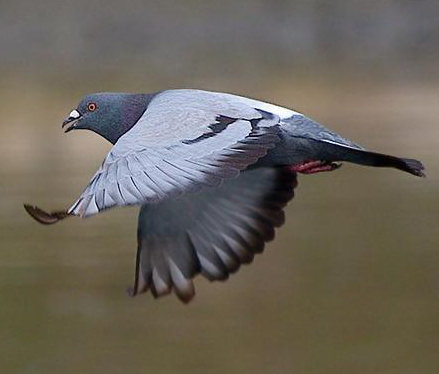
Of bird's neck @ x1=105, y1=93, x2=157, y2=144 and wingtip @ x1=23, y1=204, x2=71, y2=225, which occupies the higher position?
bird's neck @ x1=105, y1=93, x2=157, y2=144

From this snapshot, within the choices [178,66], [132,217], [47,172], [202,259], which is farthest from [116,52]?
[202,259]

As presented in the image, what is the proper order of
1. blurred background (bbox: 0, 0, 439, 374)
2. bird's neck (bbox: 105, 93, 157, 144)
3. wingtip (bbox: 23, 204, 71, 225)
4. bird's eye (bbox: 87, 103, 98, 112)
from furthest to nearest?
blurred background (bbox: 0, 0, 439, 374)
bird's eye (bbox: 87, 103, 98, 112)
bird's neck (bbox: 105, 93, 157, 144)
wingtip (bbox: 23, 204, 71, 225)

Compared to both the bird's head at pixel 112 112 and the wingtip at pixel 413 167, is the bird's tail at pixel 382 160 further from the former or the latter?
the bird's head at pixel 112 112

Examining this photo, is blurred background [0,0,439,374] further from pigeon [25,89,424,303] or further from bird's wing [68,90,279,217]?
bird's wing [68,90,279,217]

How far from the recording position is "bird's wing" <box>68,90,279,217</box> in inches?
313

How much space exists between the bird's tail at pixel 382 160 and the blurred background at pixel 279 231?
5431 millimetres

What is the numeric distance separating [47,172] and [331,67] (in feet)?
32.3

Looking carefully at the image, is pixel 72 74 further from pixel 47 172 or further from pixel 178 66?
pixel 47 172

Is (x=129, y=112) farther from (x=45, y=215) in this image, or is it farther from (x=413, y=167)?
(x=45, y=215)

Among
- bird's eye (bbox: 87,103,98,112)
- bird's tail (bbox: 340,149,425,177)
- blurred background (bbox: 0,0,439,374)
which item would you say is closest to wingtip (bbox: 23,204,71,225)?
bird's tail (bbox: 340,149,425,177)

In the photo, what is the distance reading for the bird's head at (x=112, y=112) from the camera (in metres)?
9.41

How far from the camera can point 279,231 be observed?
746 inches

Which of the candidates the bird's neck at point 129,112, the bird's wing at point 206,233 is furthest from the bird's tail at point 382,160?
the bird's neck at point 129,112

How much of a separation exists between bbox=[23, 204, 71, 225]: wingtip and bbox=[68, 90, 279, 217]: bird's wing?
3.4 inches
